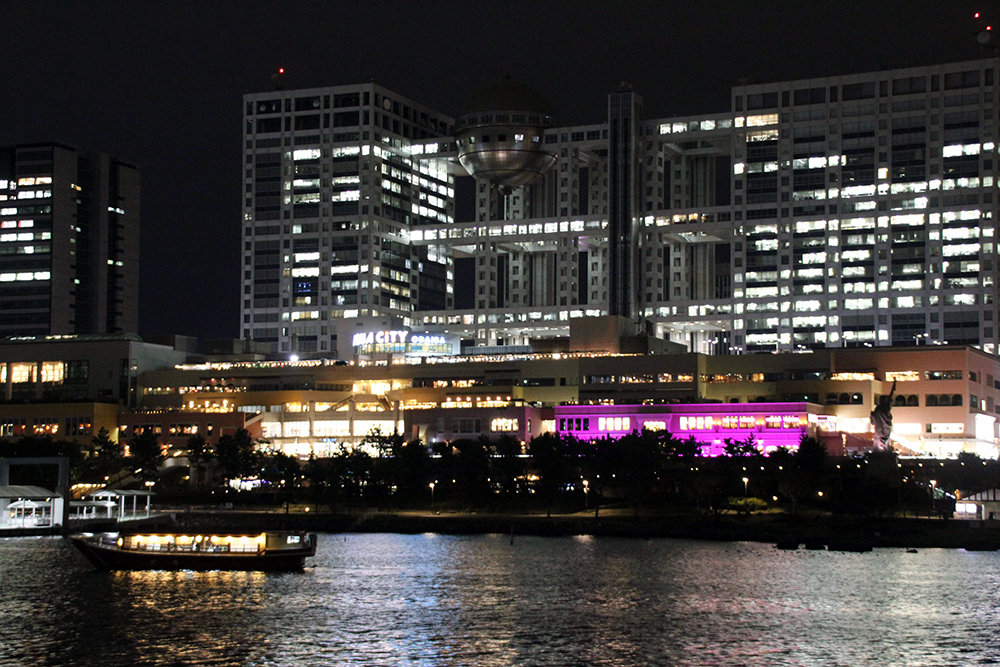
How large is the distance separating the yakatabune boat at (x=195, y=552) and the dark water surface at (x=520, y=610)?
7.59ft

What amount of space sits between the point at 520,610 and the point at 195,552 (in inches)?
1303

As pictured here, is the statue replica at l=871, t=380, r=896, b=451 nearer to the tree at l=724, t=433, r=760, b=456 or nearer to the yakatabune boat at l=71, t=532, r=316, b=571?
the tree at l=724, t=433, r=760, b=456

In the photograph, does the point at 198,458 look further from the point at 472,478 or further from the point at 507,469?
the point at 507,469

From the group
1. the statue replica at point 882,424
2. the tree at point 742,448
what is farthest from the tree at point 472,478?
the statue replica at point 882,424

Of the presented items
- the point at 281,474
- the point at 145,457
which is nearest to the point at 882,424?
the point at 281,474

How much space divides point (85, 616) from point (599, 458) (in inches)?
3033

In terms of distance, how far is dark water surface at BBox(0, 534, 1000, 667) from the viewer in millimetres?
76812

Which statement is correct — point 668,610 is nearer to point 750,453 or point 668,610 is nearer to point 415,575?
point 415,575

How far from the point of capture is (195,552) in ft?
363

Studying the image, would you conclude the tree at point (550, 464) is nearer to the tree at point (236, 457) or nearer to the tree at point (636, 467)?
the tree at point (636, 467)

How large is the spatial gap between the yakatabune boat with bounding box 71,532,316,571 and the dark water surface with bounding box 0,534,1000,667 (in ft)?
7.59

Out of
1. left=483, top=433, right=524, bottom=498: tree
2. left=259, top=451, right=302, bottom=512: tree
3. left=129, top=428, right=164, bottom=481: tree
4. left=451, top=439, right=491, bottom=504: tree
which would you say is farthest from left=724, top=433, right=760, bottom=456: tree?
left=129, top=428, right=164, bottom=481: tree

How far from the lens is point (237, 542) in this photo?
111000mm

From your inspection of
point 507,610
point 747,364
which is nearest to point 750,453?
point 747,364
